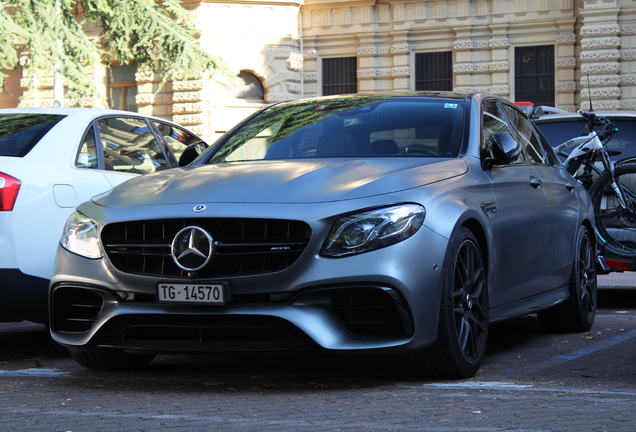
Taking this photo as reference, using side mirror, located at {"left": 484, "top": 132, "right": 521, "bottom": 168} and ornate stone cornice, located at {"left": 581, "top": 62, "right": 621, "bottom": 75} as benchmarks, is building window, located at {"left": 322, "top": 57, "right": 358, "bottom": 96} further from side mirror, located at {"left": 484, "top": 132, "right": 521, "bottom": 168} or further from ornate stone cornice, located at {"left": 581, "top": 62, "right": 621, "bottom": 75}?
side mirror, located at {"left": 484, "top": 132, "right": 521, "bottom": 168}

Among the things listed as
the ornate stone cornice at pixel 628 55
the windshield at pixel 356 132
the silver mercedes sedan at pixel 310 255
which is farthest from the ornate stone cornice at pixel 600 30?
the silver mercedes sedan at pixel 310 255

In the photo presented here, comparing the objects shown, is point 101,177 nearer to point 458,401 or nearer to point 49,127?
point 49,127

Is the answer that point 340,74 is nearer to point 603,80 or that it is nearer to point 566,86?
point 566,86

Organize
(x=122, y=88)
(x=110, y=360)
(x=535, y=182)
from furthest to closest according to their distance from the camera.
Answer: (x=122, y=88) → (x=535, y=182) → (x=110, y=360)

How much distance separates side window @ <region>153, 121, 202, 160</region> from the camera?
7.16 metres

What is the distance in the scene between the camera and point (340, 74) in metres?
31.7

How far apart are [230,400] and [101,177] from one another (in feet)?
7.94

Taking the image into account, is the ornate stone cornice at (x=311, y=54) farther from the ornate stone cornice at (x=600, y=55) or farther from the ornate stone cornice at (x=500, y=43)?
the ornate stone cornice at (x=600, y=55)

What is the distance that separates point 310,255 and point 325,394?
0.66m

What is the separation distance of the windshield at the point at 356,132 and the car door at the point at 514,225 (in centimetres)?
28

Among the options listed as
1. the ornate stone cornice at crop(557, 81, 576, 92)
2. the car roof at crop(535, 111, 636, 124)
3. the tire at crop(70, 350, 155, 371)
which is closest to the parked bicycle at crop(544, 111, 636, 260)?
the car roof at crop(535, 111, 636, 124)

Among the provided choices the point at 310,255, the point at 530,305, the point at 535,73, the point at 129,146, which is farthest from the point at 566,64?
the point at 310,255

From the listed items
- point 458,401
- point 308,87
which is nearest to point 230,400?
point 458,401

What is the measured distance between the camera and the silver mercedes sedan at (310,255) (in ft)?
13.2
